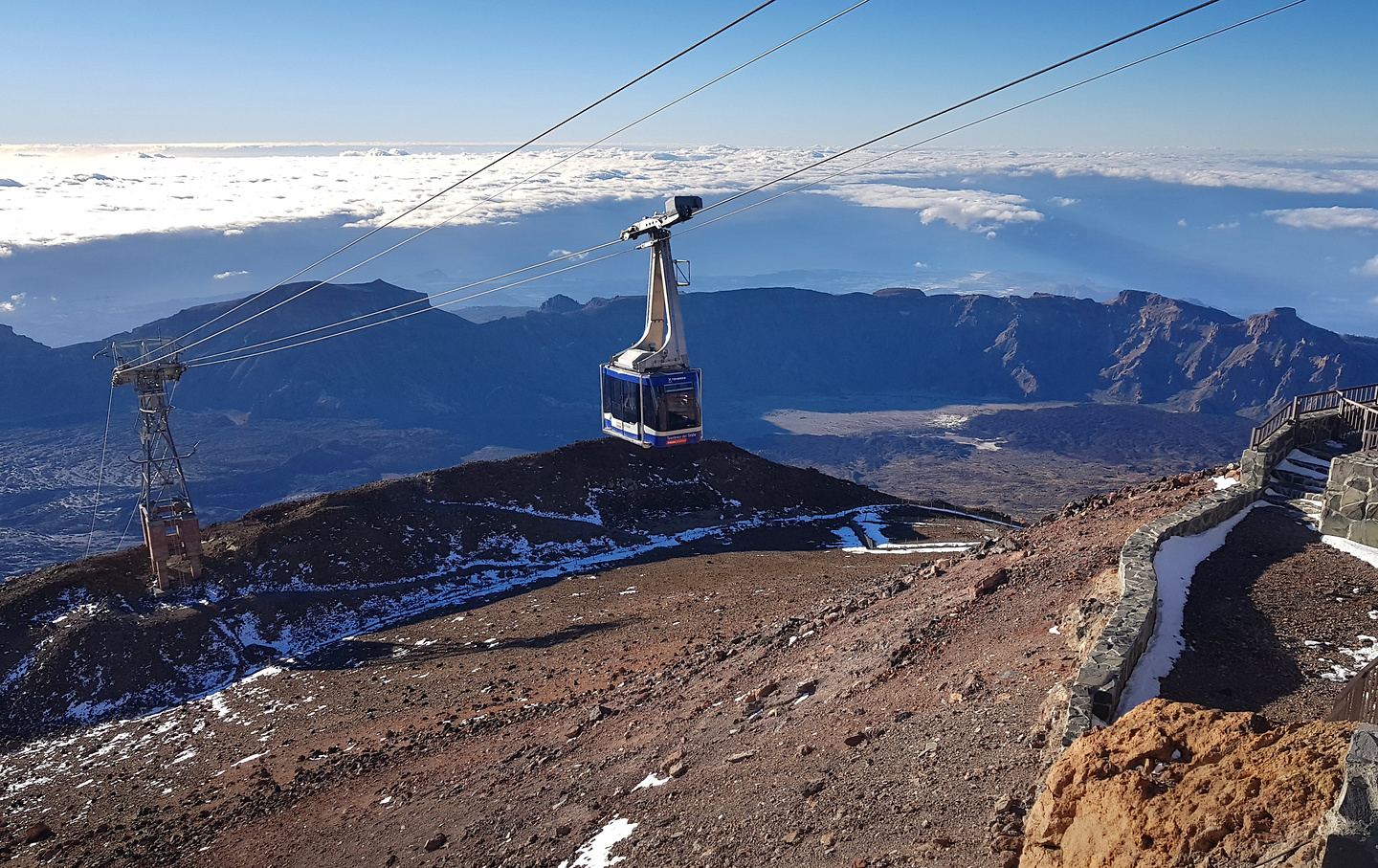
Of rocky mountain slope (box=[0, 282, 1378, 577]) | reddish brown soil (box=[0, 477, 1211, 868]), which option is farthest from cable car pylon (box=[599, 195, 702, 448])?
rocky mountain slope (box=[0, 282, 1378, 577])

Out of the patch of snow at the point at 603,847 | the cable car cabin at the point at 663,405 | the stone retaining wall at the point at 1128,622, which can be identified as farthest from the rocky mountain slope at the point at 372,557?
the stone retaining wall at the point at 1128,622

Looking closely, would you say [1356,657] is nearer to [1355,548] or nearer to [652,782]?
[1355,548]

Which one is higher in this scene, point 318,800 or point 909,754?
point 909,754

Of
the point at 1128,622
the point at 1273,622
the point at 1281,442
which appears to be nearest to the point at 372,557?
the point at 1128,622

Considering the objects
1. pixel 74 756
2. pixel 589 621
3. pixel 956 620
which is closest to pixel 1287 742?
pixel 956 620

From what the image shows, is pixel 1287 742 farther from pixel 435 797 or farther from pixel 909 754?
pixel 435 797

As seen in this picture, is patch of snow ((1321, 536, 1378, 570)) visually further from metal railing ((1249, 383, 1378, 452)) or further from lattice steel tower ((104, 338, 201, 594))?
lattice steel tower ((104, 338, 201, 594))

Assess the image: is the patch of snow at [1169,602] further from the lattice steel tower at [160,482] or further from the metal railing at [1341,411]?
the lattice steel tower at [160,482]
